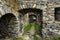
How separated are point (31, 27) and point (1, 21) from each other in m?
1.17

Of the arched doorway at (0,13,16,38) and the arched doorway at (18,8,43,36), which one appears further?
the arched doorway at (18,8,43,36)

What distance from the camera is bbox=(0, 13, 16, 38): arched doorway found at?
737 cm

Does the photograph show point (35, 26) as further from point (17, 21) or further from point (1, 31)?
point (1, 31)

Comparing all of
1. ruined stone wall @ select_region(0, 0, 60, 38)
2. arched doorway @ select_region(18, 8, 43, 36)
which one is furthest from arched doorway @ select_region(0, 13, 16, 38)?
arched doorway @ select_region(18, 8, 43, 36)

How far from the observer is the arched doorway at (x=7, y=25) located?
7.37m

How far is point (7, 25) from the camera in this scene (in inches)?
298

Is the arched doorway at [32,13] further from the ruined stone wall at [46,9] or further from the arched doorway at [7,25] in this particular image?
the arched doorway at [7,25]

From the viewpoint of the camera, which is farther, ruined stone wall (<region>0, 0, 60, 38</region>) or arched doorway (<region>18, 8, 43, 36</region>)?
arched doorway (<region>18, 8, 43, 36</region>)

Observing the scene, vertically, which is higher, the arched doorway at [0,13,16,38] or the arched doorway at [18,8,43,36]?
the arched doorway at [18,8,43,36]

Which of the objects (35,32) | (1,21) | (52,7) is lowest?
(35,32)

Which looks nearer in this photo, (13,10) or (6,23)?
(13,10)

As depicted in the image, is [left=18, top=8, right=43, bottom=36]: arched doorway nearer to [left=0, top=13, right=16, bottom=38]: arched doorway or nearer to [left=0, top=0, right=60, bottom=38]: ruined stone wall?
[left=0, top=0, right=60, bottom=38]: ruined stone wall

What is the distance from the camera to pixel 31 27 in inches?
301

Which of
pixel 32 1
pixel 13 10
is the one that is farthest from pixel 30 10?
pixel 13 10
